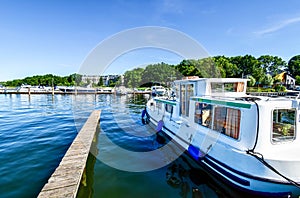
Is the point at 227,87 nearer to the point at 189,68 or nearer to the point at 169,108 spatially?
the point at 169,108

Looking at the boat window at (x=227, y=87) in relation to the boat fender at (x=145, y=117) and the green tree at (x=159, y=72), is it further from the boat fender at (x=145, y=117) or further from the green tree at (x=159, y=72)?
the green tree at (x=159, y=72)

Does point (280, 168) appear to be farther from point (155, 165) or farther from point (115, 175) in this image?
point (115, 175)

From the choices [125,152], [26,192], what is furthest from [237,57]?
[26,192]

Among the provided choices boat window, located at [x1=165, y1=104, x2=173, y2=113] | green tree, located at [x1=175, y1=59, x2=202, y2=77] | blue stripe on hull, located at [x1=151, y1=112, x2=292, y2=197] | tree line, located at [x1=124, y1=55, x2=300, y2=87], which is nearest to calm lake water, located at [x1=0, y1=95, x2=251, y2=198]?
blue stripe on hull, located at [x1=151, y1=112, x2=292, y2=197]

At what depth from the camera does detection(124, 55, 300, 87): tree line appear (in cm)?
4647

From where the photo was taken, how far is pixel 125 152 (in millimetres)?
7930

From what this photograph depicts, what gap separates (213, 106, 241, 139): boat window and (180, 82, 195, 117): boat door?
1.99 meters

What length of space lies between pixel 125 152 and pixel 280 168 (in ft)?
19.3

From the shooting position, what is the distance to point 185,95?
8281 mm

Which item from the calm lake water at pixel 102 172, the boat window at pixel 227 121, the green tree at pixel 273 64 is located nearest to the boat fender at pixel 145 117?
the calm lake water at pixel 102 172

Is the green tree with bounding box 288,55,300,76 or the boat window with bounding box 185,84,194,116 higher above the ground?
the green tree with bounding box 288,55,300,76

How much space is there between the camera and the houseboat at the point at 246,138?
161 inches

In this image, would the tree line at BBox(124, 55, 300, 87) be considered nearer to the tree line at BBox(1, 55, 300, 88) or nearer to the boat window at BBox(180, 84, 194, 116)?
the tree line at BBox(1, 55, 300, 88)

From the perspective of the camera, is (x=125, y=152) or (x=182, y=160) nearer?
(x=182, y=160)
